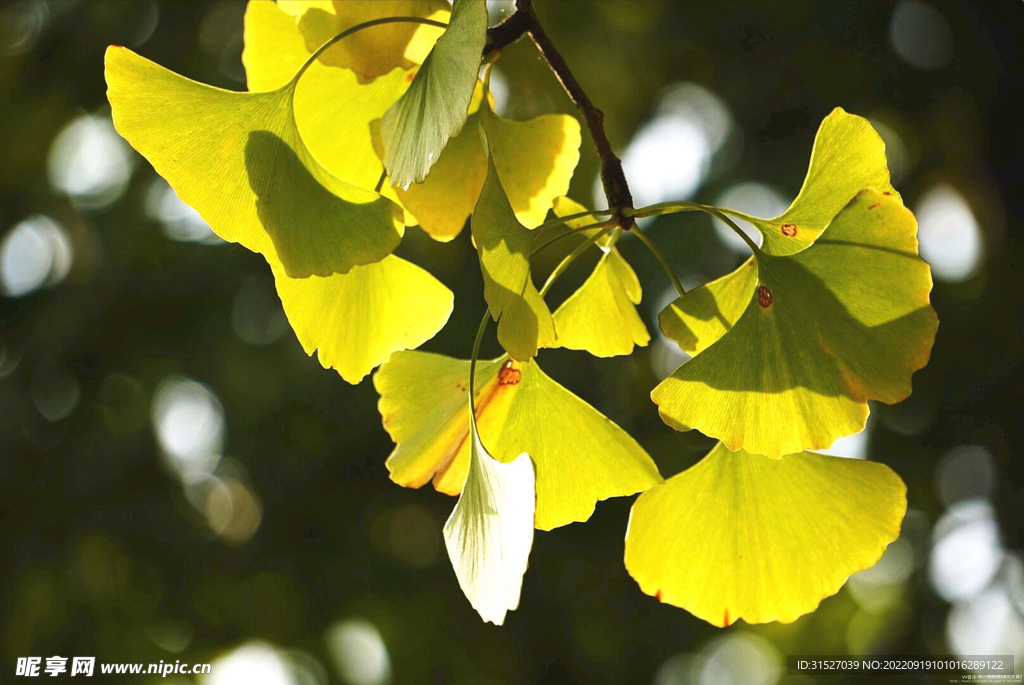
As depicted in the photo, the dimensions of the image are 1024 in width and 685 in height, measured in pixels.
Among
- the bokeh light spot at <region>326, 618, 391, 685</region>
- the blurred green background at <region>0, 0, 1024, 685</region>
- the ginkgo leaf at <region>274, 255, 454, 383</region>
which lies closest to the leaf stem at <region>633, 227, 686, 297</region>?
the ginkgo leaf at <region>274, 255, 454, 383</region>

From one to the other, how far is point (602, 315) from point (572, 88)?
150mm

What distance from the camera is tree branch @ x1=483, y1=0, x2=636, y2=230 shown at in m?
0.45

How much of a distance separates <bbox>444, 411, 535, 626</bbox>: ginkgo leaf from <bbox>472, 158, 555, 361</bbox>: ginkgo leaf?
57 mm

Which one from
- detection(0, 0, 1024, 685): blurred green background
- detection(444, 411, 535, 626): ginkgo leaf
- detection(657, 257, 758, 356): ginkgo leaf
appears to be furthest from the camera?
detection(0, 0, 1024, 685): blurred green background

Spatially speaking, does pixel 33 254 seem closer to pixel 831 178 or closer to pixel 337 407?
pixel 337 407

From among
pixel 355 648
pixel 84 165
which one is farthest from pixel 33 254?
pixel 355 648

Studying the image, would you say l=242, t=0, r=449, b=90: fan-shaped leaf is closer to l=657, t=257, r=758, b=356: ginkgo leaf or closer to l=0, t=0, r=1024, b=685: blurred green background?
l=657, t=257, r=758, b=356: ginkgo leaf

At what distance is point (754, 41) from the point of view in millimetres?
2211

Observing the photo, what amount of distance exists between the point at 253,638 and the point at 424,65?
7.27 feet

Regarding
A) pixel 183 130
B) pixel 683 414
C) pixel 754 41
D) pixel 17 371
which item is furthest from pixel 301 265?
pixel 17 371

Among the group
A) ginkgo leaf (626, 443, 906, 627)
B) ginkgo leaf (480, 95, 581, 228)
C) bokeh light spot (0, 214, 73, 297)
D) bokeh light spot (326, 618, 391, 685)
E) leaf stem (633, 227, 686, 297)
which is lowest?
bokeh light spot (326, 618, 391, 685)

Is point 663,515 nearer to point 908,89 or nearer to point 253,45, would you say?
point 253,45

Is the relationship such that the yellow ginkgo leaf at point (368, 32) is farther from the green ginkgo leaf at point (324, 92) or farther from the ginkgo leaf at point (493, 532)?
the ginkgo leaf at point (493, 532)

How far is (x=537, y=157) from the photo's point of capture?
52 cm
